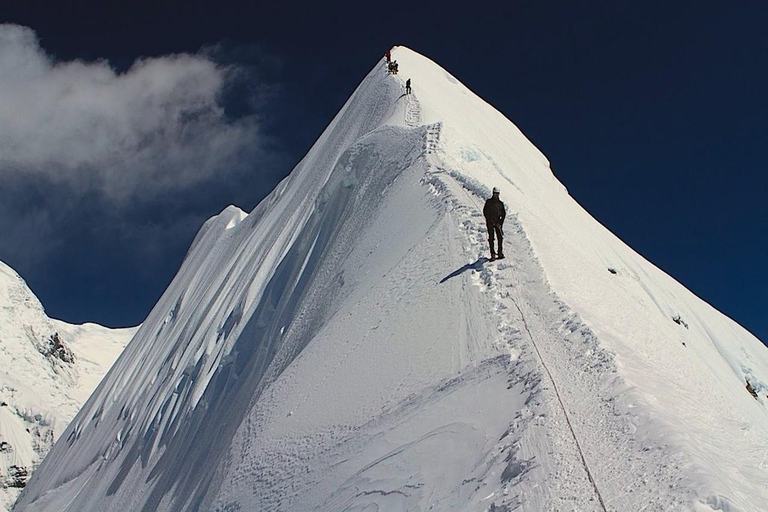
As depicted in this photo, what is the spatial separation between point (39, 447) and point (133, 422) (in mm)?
103884

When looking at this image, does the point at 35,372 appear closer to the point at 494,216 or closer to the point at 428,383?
the point at 494,216

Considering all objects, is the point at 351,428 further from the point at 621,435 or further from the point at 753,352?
the point at 753,352

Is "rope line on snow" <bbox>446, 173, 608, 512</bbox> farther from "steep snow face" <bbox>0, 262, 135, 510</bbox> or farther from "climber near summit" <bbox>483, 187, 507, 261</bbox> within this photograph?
"steep snow face" <bbox>0, 262, 135, 510</bbox>

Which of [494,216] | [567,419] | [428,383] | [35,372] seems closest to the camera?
[567,419]

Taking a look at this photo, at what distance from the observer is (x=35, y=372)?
124 metres

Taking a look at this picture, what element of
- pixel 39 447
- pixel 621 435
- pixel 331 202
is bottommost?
pixel 621 435

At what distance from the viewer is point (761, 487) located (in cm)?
455

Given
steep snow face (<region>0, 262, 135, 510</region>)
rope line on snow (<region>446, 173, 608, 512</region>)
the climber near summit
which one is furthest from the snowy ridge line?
steep snow face (<region>0, 262, 135, 510</region>)

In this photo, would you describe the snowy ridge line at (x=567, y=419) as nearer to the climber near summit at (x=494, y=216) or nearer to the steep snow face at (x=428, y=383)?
the steep snow face at (x=428, y=383)

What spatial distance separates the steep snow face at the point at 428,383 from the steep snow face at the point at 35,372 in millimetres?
105603

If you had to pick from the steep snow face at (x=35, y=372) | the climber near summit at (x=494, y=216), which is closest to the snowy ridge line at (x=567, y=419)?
the climber near summit at (x=494, y=216)

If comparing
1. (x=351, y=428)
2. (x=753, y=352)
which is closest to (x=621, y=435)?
(x=351, y=428)

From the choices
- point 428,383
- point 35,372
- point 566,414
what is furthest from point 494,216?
point 35,372

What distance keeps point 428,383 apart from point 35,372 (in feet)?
454
